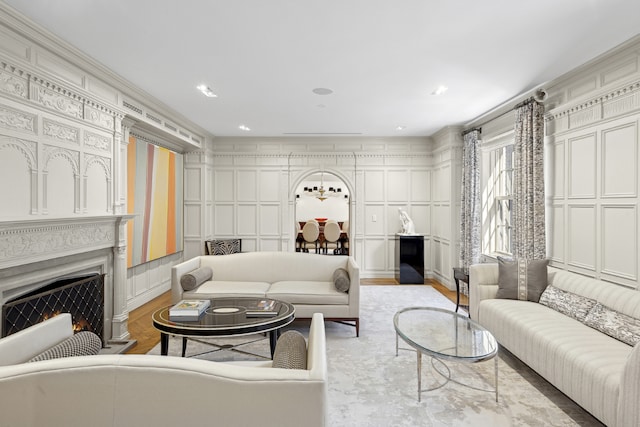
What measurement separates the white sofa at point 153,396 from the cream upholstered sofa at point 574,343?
1734 millimetres

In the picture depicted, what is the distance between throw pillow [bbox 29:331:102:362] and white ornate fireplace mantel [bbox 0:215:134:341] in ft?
3.74

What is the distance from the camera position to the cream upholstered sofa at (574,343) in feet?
6.17

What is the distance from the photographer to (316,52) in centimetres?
301

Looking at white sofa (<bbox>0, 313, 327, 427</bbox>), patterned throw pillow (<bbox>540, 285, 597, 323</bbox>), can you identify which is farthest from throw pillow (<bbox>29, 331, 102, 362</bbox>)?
patterned throw pillow (<bbox>540, 285, 597, 323</bbox>)

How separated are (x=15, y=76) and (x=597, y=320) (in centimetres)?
468

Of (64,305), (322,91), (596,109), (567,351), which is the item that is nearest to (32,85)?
(64,305)

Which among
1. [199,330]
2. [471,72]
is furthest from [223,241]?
[471,72]

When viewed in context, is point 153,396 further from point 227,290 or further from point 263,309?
point 227,290

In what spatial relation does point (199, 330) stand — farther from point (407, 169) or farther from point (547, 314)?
point (407, 169)

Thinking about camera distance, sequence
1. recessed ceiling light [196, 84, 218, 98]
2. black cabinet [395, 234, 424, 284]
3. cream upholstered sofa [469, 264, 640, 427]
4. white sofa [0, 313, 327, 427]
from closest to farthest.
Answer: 1. white sofa [0, 313, 327, 427]
2. cream upholstered sofa [469, 264, 640, 427]
3. recessed ceiling light [196, 84, 218, 98]
4. black cabinet [395, 234, 424, 284]

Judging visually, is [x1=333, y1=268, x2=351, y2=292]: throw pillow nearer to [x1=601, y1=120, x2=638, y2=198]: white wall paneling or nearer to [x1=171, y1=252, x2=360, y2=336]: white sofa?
[x1=171, y1=252, x2=360, y2=336]: white sofa

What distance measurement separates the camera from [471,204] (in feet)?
17.8

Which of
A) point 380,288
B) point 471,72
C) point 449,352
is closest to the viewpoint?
point 449,352

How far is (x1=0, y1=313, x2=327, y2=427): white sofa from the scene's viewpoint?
4.08 ft
